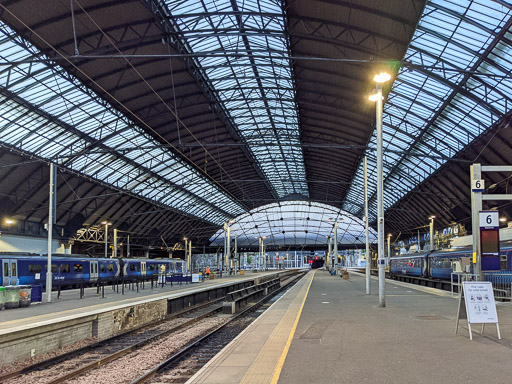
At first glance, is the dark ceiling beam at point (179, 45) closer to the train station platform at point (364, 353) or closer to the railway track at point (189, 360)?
the railway track at point (189, 360)

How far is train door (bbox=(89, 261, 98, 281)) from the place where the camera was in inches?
1738

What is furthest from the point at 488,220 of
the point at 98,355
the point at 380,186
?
the point at 98,355

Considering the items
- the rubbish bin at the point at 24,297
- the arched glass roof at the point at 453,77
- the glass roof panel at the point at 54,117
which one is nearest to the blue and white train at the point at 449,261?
the arched glass roof at the point at 453,77

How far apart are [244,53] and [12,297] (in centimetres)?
2218

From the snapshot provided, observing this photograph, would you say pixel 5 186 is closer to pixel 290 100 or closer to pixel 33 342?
pixel 290 100

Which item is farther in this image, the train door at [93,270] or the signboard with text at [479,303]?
the train door at [93,270]

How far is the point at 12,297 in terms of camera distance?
74.1 ft

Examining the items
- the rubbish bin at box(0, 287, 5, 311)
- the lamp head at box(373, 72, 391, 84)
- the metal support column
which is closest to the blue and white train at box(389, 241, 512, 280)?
the metal support column

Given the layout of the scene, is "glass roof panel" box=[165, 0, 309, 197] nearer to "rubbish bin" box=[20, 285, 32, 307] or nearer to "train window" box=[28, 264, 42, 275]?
"rubbish bin" box=[20, 285, 32, 307]

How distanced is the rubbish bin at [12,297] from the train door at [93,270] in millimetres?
21601

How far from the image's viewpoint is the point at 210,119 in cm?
4497

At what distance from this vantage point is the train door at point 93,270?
4416 centimetres

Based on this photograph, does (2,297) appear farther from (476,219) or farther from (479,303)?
(476,219)

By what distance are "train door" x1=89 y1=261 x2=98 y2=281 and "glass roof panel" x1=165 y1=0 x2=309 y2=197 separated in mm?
19124
